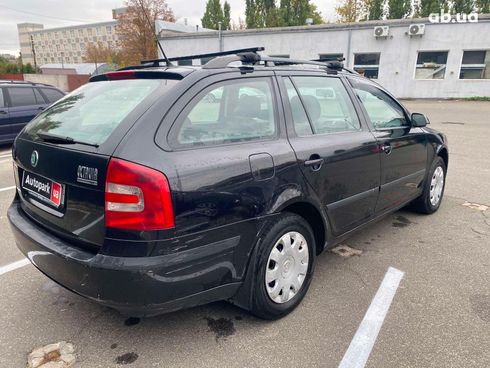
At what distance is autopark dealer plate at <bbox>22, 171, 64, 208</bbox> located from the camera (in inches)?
86.0

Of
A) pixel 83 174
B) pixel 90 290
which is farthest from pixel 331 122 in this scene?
pixel 90 290

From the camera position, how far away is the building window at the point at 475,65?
20719 mm

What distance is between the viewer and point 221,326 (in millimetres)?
2475

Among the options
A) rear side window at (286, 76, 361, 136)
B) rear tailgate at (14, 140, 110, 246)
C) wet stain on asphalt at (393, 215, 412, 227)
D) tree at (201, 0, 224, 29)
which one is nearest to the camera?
rear tailgate at (14, 140, 110, 246)

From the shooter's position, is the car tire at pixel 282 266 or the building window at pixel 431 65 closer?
the car tire at pixel 282 266

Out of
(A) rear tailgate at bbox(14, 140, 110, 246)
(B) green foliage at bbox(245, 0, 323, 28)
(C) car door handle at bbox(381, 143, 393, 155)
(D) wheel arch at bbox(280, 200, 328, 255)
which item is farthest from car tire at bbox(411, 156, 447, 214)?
(B) green foliage at bbox(245, 0, 323, 28)

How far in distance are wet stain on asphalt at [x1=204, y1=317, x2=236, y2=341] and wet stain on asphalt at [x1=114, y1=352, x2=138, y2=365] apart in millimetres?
493

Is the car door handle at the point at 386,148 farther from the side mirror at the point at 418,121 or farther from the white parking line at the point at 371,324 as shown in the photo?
the white parking line at the point at 371,324

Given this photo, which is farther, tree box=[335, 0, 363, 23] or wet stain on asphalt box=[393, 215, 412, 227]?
tree box=[335, 0, 363, 23]

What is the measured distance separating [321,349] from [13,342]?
1.87 metres

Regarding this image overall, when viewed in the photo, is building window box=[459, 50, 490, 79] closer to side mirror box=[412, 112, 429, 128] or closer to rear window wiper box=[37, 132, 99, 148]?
side mirror box=[412, 112, 429, 128]

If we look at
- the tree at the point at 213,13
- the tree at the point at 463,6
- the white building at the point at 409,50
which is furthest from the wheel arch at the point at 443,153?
the tree at the point at 213,13

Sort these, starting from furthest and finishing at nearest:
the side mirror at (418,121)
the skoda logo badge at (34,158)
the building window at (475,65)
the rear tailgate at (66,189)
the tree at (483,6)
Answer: the tree at (483,6), the building window at (475,65), the side mirror at (418,121), the skoda logo badge at (34,158), the rear tailgate at (66,189)

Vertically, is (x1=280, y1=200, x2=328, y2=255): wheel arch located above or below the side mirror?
below
